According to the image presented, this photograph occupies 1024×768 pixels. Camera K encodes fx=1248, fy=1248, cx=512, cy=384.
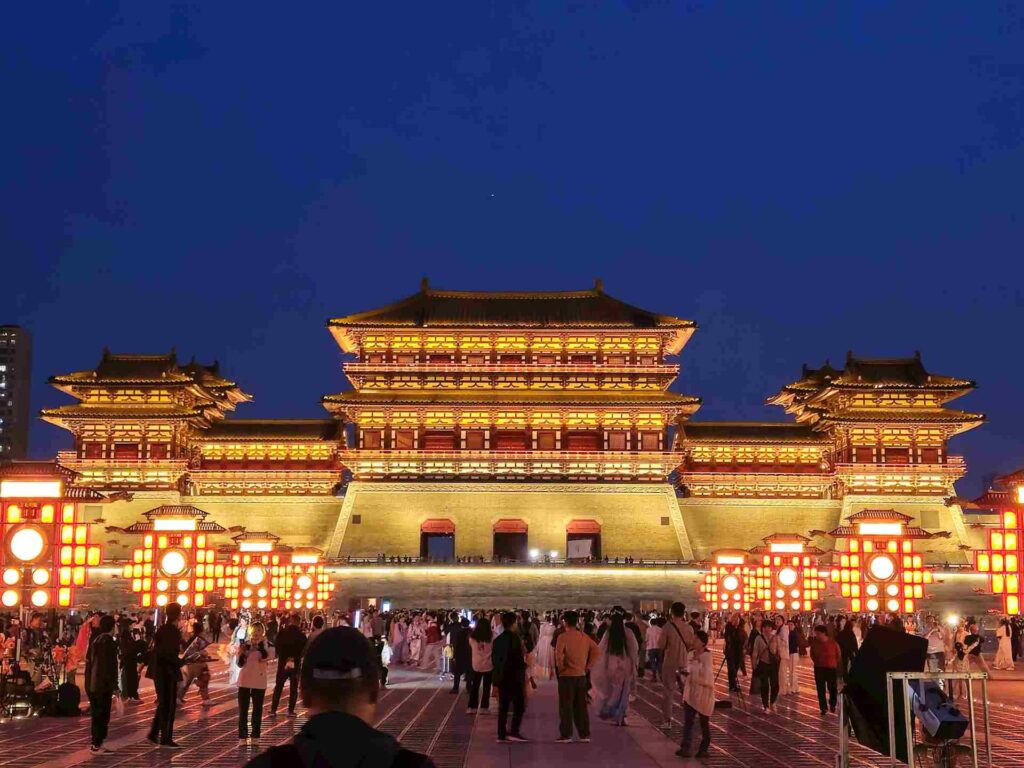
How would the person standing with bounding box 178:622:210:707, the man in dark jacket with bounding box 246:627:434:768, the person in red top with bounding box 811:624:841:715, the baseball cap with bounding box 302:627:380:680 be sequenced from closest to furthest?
the man in dark jacket with bounding box 246:627:434:768
the baseball cap with bounding box 302:627:380:680
the person in red top with bounding box 811:624:841:715
the person standing with bounding box 178:622:210:707

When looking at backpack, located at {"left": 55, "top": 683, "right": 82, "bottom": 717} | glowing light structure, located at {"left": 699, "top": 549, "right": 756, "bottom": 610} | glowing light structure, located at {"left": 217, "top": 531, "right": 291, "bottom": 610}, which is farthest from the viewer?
glowing light structure, located at {"left": 699, "top": 549, "right": 756, "bottom": 610}

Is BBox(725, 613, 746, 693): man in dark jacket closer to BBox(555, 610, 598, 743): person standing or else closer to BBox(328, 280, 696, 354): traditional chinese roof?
BBox(555, 610, 598, 743): person standing

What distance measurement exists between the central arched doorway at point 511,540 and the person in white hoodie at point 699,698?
119 ft

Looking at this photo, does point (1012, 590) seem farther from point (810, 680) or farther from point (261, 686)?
point (261, 686)

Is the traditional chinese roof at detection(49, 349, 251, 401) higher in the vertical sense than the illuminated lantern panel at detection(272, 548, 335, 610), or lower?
higher

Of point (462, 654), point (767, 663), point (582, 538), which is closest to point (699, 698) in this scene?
point (767, 663)

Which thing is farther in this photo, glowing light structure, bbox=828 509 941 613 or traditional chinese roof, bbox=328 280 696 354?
traditional chinese roof, bbox=328 280 696 354

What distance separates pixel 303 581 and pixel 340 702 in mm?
38177

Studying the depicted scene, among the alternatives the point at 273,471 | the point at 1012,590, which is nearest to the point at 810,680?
the point at 1012,590

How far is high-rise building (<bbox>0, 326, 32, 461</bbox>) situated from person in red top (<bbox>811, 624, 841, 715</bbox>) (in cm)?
9677

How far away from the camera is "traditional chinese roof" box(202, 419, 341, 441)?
5359 cm

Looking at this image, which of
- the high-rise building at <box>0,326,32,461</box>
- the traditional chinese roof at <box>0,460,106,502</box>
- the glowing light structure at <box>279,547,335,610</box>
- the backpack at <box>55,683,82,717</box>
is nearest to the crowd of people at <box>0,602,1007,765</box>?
the backpack at <box>55,683,82,717</box>

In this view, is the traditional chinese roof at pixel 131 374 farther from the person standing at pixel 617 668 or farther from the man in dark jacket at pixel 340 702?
the man in dark jacket at pixel 340 702

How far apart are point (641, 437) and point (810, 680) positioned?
2537 cm
